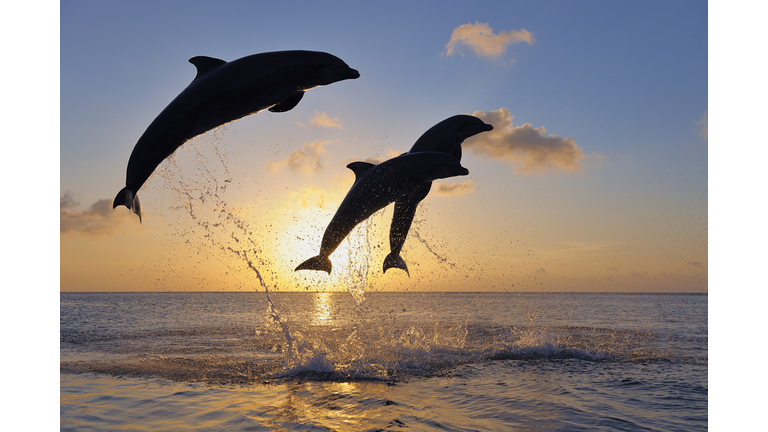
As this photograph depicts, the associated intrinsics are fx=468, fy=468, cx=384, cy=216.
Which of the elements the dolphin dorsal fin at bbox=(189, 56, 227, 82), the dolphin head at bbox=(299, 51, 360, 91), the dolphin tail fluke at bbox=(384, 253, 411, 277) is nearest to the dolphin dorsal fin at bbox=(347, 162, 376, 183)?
the dolphin tail fluke at bbox=(384, 253, 411, 277)

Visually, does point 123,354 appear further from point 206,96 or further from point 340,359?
point 206,96

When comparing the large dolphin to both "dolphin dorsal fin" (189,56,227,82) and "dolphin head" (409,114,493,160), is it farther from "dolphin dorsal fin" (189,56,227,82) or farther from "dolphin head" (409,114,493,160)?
"dolphin dorsal fin" (189,56,227,82)

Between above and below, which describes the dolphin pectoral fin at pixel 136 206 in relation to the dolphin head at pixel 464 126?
below

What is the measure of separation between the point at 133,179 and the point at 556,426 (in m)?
6.30

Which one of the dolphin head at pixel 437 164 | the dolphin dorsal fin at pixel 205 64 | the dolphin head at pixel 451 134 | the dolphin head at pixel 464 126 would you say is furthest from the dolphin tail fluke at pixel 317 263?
the dolphin dorsal fin at pixel 205 64

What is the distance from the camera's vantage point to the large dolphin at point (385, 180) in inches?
306

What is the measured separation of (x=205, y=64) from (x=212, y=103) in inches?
28.8

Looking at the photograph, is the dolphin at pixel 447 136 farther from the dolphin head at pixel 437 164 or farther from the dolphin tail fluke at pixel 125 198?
the dolphin tail fluke at pixel 125 198

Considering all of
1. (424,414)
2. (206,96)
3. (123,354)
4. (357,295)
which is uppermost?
(206,96)

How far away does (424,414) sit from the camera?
6473mm

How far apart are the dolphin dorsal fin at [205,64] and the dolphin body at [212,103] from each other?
12cm

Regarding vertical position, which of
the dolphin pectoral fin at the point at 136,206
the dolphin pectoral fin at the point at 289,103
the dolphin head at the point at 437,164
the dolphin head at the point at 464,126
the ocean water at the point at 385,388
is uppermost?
the dolphin head at the point at 464,126

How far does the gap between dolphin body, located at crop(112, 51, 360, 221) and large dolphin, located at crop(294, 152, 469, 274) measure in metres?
2.51

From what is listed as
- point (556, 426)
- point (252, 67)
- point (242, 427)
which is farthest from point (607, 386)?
point (252, 67)
